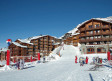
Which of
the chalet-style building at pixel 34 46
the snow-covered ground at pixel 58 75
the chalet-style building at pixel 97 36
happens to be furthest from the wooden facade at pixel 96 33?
the chalet-style building at pixel 34 46

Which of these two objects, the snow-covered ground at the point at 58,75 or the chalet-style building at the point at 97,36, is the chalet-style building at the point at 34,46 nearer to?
the chalet-style building at the point at 97,36

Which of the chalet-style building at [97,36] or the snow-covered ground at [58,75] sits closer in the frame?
the snow-covered ground at [58,75]

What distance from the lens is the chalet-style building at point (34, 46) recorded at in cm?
6138

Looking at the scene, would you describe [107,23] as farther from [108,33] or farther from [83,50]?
[83,50]

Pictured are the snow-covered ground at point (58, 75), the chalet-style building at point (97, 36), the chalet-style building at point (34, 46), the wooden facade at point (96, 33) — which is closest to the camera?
the snow-covered ground at point (58, 75)

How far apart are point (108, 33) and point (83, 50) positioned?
10.6 m

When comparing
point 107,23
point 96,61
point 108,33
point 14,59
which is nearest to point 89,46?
point 108,33

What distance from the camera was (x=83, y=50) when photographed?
139 ft

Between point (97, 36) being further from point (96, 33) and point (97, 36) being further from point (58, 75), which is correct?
point (58, 75)

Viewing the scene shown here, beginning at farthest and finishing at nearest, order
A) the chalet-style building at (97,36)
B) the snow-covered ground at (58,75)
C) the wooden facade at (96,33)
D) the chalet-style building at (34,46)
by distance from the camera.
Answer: the chalet-style building at (34,46)
the wooden facade at (96,33)
the chalet-style building at (97,36)
the snow-covered ground at (58,75)

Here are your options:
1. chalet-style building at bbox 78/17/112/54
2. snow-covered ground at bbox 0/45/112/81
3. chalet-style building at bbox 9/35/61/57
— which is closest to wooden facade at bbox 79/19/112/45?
chalet-style building at bbox 78/17/112/54

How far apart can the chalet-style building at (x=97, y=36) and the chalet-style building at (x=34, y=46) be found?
3201cm

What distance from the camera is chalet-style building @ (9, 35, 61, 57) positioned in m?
61.4

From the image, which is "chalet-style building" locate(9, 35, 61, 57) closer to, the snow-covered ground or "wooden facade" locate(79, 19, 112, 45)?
"wooden facade" locate(79, 19, 112, 45)
